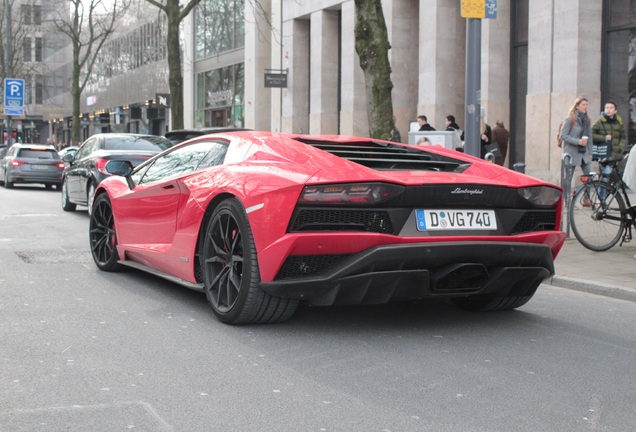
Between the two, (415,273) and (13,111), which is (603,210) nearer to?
(415,273)

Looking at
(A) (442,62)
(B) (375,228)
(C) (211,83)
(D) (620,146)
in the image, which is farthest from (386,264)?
(C) (211,83)

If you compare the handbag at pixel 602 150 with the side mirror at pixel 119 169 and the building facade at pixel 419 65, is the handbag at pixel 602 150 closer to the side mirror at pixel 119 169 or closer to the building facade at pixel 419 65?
the building facade at pixel 419 65

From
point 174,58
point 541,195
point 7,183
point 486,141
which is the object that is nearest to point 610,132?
point 486,141

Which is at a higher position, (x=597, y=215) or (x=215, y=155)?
(x=215, y=155)

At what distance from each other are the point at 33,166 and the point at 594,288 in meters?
21.5

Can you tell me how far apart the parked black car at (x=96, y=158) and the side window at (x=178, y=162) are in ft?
23.4

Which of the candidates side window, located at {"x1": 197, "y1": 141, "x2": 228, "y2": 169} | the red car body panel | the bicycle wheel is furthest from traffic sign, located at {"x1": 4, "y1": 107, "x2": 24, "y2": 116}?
side window, located at {"x1": 197, "y1": 141, "x2": 228, "y2": 169}

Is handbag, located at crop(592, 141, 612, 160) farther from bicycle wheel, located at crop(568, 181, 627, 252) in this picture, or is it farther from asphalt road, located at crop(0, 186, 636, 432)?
asphalt road, located at crop(0, 186, 636, 432)

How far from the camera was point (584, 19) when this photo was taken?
62.9 feet

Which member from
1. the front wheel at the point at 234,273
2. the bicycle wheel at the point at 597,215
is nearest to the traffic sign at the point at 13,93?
the bicycle wheel at the point at 597,215

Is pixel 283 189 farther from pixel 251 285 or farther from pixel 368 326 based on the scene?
pixel 368 326

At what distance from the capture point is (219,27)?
42406 millimetres

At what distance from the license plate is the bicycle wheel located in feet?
15.3

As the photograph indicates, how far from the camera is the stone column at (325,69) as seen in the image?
102 feet
